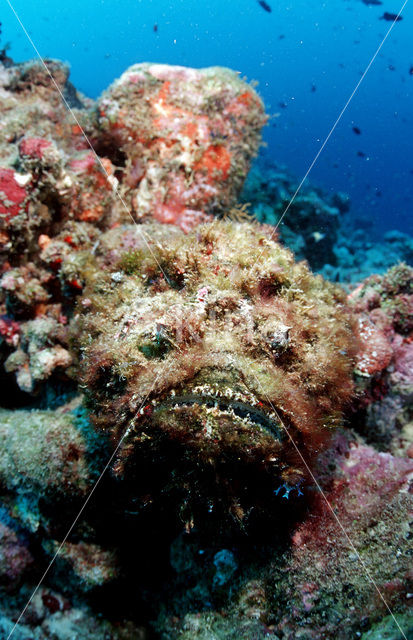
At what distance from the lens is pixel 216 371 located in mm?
2541

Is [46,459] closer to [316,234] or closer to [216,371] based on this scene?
[216,371]

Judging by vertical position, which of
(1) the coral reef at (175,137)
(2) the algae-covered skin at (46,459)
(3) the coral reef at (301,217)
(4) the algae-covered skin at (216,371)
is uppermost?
(3) the coral reef at (301,217)

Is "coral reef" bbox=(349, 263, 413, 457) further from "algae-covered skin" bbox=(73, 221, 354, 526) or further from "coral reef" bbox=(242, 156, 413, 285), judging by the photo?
"coral reef" bbox=(242, 156, 413, 285)

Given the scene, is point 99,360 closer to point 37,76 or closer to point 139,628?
point 139,628

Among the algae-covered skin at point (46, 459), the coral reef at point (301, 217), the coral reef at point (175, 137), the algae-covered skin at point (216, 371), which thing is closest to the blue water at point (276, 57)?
the coral reef at point (175, 137)

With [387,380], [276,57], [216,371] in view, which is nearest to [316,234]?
[276,57]

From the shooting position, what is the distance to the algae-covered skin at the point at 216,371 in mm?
2449

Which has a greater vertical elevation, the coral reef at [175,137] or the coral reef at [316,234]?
the coral reef at [316,234]

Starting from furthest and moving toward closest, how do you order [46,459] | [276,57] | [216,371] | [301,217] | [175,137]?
[301,217]
[276,57]
[175,137]
[46,459]
[216,371]

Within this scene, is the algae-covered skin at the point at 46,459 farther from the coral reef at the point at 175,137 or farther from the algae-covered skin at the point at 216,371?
the coral reef at the point at 175,137

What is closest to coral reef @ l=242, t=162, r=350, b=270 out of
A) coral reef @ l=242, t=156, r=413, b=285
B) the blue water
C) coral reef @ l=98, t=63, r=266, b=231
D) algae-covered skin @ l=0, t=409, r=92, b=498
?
coral reef @ l=242, t=156, r=413, b=285

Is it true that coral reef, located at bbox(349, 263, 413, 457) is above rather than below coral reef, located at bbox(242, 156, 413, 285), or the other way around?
below

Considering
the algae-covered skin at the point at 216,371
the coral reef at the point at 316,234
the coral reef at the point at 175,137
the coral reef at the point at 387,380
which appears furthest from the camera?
the coral reef at the point at 316,234

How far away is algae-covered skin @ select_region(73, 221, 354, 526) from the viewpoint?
8.04ft
